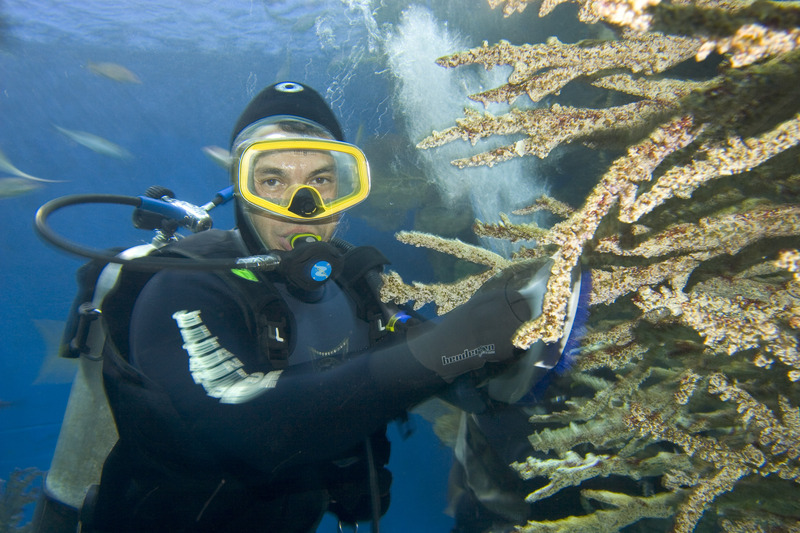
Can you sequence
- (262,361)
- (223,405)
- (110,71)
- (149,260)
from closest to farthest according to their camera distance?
(223,405) → (149,260) → (262,361) → (110,71)

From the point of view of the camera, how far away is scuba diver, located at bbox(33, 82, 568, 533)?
4.59 feet

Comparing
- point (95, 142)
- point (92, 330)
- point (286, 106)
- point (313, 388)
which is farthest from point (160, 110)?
point (313, 388)

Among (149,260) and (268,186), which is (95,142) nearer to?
(268,186)

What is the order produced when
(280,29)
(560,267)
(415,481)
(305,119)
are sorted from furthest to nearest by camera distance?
(280,29) → (415,481) → (305,119) → (560,267)

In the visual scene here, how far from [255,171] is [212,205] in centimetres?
102

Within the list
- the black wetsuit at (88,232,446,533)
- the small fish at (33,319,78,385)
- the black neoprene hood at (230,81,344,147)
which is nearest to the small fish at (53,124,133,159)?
the small fish at (33,319,78,385)

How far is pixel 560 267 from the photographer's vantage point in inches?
39.5

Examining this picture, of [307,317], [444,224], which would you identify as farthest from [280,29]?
[307,317]

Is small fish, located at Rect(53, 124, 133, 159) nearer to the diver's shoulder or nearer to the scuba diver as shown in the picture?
the scuba diver

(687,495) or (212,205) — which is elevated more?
(212,205)

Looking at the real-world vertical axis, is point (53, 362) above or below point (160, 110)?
below

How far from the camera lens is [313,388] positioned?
4.59ft

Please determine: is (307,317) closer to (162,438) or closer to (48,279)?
(162,438)

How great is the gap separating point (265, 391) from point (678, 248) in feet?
5.24
